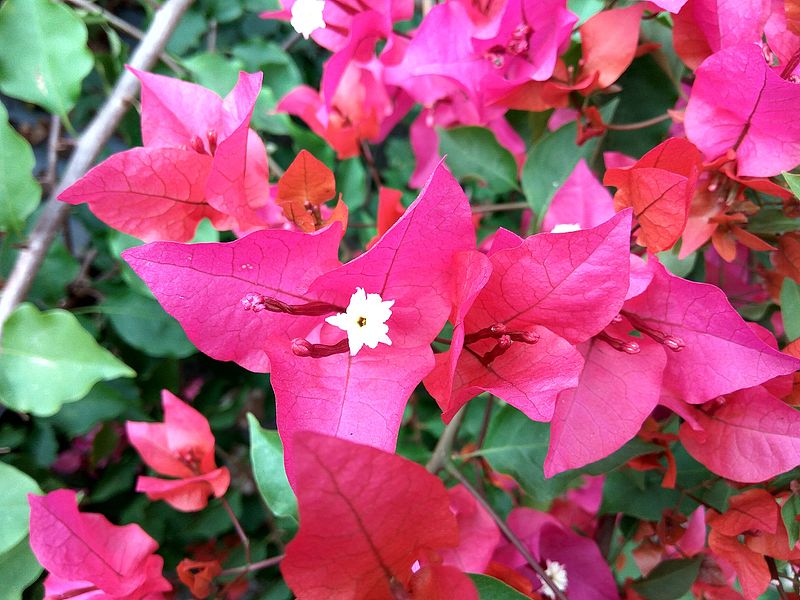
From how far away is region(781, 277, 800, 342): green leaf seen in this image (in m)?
0.53

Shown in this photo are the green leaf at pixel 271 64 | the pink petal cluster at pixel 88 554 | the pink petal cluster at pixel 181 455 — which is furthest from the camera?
the green leaf at pixel 271 64

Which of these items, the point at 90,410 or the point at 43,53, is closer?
the point at 43,53

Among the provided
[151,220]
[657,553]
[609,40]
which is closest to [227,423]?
[151,220]

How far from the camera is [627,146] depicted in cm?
73

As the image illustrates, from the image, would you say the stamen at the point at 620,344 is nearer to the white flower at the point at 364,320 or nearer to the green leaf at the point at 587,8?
the white flower at the point at 364,320

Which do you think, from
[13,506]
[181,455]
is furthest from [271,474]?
[13,506]

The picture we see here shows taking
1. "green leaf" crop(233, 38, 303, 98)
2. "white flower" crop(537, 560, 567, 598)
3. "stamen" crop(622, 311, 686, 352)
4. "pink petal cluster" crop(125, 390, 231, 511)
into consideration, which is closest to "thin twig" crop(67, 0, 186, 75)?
"green leaf" crop(233, 38, 303, 98)

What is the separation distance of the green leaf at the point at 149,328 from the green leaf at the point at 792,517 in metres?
Answer: 0.72

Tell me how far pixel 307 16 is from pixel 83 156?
0.33 m

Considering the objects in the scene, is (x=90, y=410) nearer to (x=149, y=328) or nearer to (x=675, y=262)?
(x=149, y=328)

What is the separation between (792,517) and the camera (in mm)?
501

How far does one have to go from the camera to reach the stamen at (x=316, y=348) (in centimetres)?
41

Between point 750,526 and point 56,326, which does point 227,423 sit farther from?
point 750,526

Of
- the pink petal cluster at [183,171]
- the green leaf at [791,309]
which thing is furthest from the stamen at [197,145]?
the green leaf at [791,309]
